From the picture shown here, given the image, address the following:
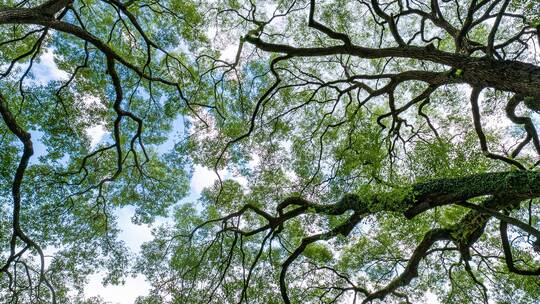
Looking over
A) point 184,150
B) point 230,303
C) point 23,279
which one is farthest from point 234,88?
point 23,279

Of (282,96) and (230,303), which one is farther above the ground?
(282,96)

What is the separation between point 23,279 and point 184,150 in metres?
4.24

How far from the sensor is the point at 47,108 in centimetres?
796

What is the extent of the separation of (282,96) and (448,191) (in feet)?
15.4

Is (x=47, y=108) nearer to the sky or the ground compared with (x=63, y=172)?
A: nearer to the sky

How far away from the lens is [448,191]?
5.77m

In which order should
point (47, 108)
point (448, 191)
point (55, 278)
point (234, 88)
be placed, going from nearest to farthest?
point (448, 191)
point (47, 108)
point (55, 278)
point (234, 88)

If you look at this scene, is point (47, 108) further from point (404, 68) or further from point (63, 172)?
point (404, 68)

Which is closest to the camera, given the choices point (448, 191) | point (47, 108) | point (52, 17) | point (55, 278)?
point (52, 17)

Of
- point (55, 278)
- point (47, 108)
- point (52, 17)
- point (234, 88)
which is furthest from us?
point (234, 88)

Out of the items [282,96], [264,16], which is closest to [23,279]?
[282,96]

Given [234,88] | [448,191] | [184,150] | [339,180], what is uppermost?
[234,88]

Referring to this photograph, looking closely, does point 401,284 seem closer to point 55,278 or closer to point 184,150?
point 184,150

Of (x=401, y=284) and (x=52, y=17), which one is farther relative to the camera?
(x=401, y=284)
